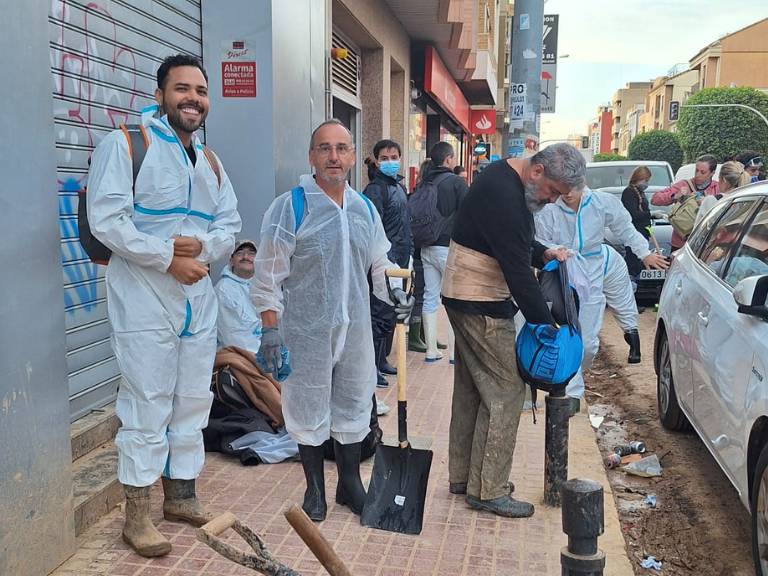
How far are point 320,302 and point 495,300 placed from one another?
895 mm

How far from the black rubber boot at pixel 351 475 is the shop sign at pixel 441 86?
11.4 m

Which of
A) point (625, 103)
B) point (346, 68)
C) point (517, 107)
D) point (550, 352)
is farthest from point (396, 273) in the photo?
point (625, 103)

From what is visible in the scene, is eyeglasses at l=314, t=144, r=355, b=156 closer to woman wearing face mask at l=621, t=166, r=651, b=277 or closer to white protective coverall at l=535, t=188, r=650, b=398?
white protective coverall at l=535, t=188, r=650, b=398

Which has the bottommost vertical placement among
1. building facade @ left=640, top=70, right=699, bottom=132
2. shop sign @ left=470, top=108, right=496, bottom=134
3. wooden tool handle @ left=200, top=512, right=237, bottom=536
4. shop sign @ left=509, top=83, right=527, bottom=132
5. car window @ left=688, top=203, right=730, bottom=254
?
wooden tool handle @ left=200, top=512, right=237, bottom=536

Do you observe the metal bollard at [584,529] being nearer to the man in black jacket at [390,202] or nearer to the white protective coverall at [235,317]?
the white protective coverall at [235,317]

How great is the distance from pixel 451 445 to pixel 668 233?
27.5 feet

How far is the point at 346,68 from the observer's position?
10.4 m

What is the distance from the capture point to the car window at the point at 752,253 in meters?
4.11

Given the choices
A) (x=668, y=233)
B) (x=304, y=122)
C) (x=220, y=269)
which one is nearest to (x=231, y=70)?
(x=304, y=122)

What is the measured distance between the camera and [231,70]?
600 centimetres

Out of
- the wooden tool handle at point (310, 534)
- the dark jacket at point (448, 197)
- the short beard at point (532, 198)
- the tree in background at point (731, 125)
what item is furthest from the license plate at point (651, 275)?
the tree in background at point (731, 125)

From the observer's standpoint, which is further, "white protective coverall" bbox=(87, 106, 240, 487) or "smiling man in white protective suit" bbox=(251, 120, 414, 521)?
"smiling man in white protective suit" bbox=(251, 120, 414, 521)

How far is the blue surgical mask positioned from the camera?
6484 mm

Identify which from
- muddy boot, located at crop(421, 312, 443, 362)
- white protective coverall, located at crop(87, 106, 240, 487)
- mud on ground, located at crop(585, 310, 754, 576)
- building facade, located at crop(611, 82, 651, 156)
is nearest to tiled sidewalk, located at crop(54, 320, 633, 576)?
mud on ground, located at crop(585, 310, 754, 576)
